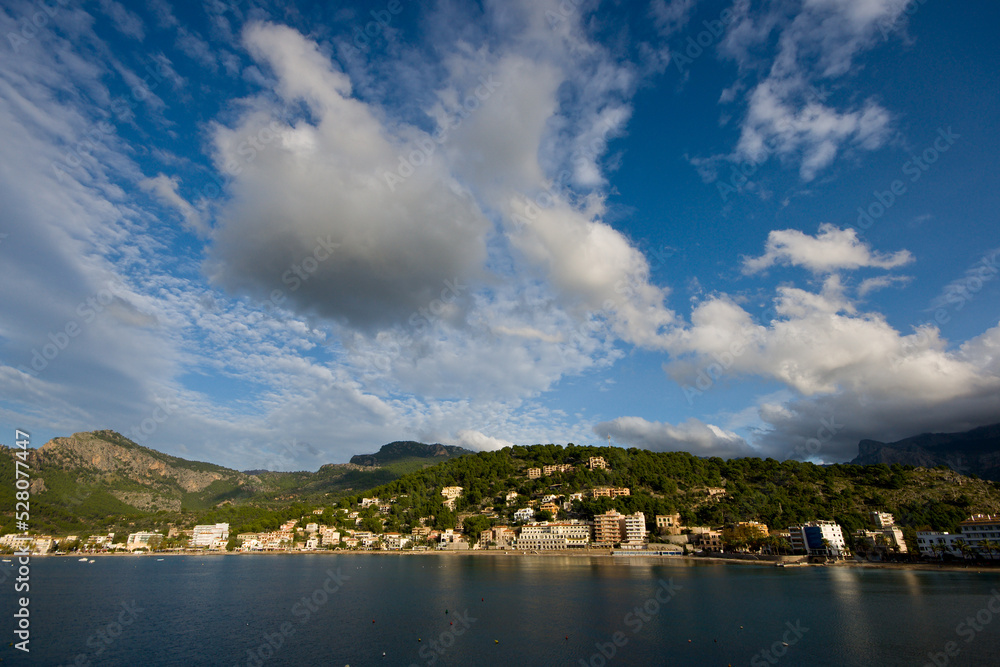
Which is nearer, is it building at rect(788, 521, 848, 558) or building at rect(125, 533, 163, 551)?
building at rect(788, 521, 848, 558)

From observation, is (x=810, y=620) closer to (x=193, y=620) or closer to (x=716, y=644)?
(x=716, y=644)

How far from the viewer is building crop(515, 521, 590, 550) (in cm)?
12581

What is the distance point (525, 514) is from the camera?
145 metres

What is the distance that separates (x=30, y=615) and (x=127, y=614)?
7.10 m

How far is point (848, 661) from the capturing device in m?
28.2

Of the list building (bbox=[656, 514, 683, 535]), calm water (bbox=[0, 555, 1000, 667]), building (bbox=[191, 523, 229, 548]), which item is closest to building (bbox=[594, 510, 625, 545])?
building (bbox=[656, 514, 683, 535])

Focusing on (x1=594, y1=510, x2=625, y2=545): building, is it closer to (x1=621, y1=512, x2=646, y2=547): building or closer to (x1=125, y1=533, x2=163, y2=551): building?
(x1=621, y1=512, x2=646, y2=547): building

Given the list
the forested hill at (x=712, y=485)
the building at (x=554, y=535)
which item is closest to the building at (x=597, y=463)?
the forested hill at (x=712, y=485)

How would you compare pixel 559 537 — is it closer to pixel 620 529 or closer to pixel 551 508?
pixel 620 529

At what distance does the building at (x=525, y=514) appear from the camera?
144 meters

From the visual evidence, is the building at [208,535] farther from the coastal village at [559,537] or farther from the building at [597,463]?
the building at [597,463]

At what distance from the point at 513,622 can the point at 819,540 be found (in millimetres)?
97199

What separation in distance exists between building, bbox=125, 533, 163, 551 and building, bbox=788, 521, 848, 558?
596 ft

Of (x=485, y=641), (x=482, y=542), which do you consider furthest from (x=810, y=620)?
(x=482, y=542)
